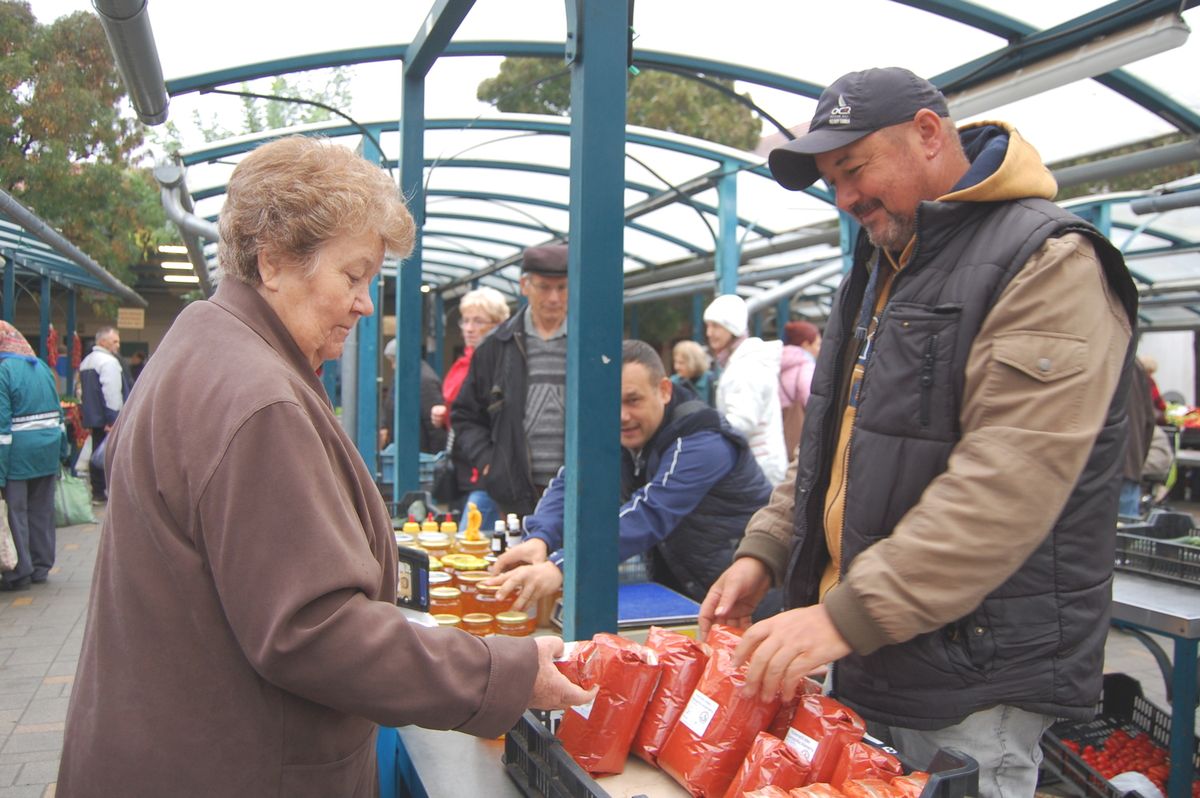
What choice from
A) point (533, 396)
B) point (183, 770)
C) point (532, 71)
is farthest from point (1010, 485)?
point (532, 71)

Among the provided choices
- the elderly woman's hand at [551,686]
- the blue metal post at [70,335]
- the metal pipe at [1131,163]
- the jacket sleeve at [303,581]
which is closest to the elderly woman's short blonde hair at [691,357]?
the metal pipe at [1131,163]

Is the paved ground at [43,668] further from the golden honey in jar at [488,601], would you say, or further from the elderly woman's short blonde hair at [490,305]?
the elderly woman's short blonde hair at [490,305]

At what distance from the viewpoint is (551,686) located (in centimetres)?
155

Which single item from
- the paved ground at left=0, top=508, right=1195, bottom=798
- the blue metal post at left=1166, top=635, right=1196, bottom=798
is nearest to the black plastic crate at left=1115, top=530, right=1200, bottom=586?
the blue metal post at left=1166, top=635, right=1196, bottom=798

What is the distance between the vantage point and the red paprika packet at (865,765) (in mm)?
1430

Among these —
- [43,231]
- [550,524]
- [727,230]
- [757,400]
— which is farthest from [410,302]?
[43,231]

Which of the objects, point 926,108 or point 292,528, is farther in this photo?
point 926,108

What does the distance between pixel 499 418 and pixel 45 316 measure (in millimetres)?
12446

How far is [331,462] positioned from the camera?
1.38 m

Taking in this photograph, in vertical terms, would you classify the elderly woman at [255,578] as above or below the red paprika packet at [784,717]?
above

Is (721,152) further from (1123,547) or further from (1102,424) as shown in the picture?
(1102,424)

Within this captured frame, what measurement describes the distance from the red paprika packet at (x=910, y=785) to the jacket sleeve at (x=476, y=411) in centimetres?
275

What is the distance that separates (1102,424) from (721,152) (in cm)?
630

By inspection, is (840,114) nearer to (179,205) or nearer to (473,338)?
(473,338)
